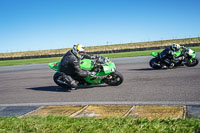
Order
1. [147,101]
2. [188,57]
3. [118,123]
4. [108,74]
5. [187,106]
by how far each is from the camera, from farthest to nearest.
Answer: [188,57] → [108,74] → [147,101] → [187,106] → [118,123]

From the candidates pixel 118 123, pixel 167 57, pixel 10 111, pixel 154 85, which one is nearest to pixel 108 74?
pixel 154 85

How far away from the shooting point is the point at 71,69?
Result: 8.73 meters

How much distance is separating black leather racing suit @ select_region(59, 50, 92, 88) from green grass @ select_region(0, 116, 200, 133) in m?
3.71

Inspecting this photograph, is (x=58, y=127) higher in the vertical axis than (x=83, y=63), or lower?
lower

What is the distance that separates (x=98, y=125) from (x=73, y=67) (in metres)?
4.51

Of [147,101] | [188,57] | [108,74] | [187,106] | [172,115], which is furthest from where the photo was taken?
[188,57]

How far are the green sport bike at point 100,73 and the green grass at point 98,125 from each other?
3872 millimetres

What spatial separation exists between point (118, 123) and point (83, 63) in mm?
4742

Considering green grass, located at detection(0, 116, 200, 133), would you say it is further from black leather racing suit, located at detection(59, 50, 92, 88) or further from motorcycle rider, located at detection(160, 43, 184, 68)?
motorcycle rider, located at detection(160, 43, 184, 68)

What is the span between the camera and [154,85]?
8.38m

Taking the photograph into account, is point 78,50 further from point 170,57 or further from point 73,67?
point 170,57

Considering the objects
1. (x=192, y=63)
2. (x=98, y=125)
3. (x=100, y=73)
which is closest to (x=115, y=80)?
(x=100, y=73)

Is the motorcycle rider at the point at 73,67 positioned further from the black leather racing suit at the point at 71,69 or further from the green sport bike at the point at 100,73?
the green sport bike at the point at 100,73

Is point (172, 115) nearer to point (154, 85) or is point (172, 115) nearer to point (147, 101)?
point (147, 101)
